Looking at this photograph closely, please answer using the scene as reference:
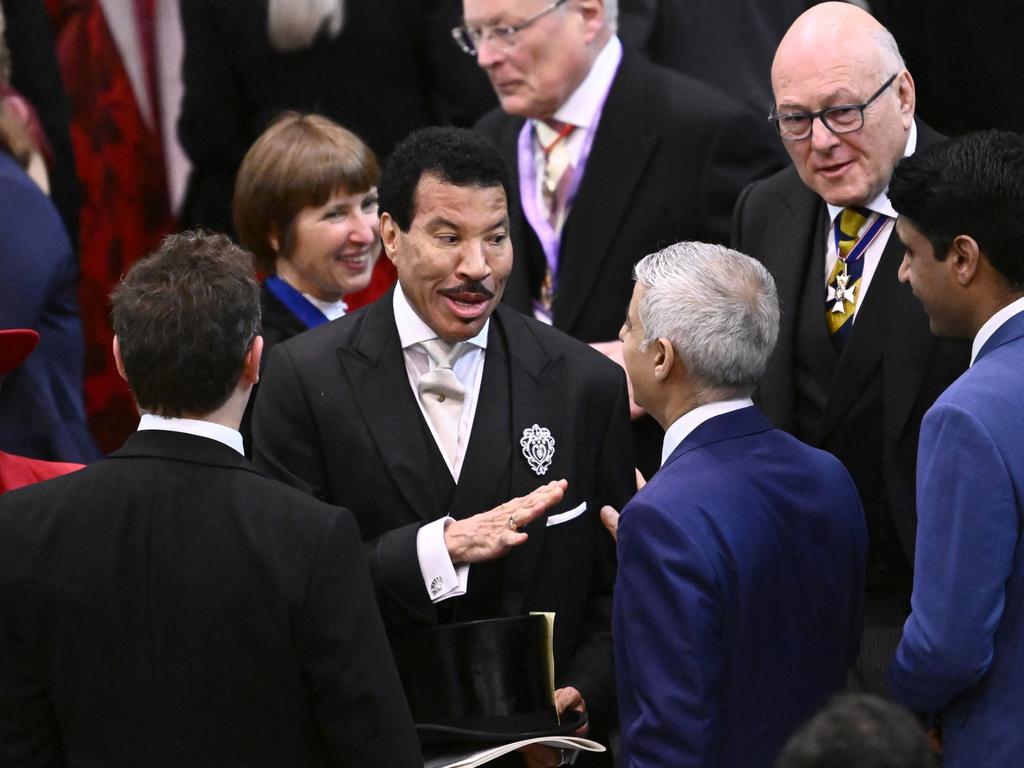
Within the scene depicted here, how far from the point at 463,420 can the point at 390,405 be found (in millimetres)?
149

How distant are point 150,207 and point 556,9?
172 centimetres

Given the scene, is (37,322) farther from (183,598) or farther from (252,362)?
(183,598)

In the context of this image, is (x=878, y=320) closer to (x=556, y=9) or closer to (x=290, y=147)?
(x=556, y=9)

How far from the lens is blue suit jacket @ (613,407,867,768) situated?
2602 millimetres

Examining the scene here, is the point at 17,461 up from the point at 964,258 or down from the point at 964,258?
down

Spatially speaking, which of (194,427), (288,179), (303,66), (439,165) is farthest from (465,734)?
(303,66)

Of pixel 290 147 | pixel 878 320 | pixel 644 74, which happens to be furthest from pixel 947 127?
pixel 290 147

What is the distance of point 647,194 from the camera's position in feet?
13.6

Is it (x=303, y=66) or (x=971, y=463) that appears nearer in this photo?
(x=971, y=463)

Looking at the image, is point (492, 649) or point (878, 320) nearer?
point (492, 649)

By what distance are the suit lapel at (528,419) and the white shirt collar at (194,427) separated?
32.2 inches

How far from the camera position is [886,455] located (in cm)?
347

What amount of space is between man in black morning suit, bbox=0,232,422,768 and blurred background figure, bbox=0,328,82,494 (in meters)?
0.64

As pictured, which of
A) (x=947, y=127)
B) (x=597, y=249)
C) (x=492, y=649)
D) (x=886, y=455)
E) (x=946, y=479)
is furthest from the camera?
(x=947, y=127)
